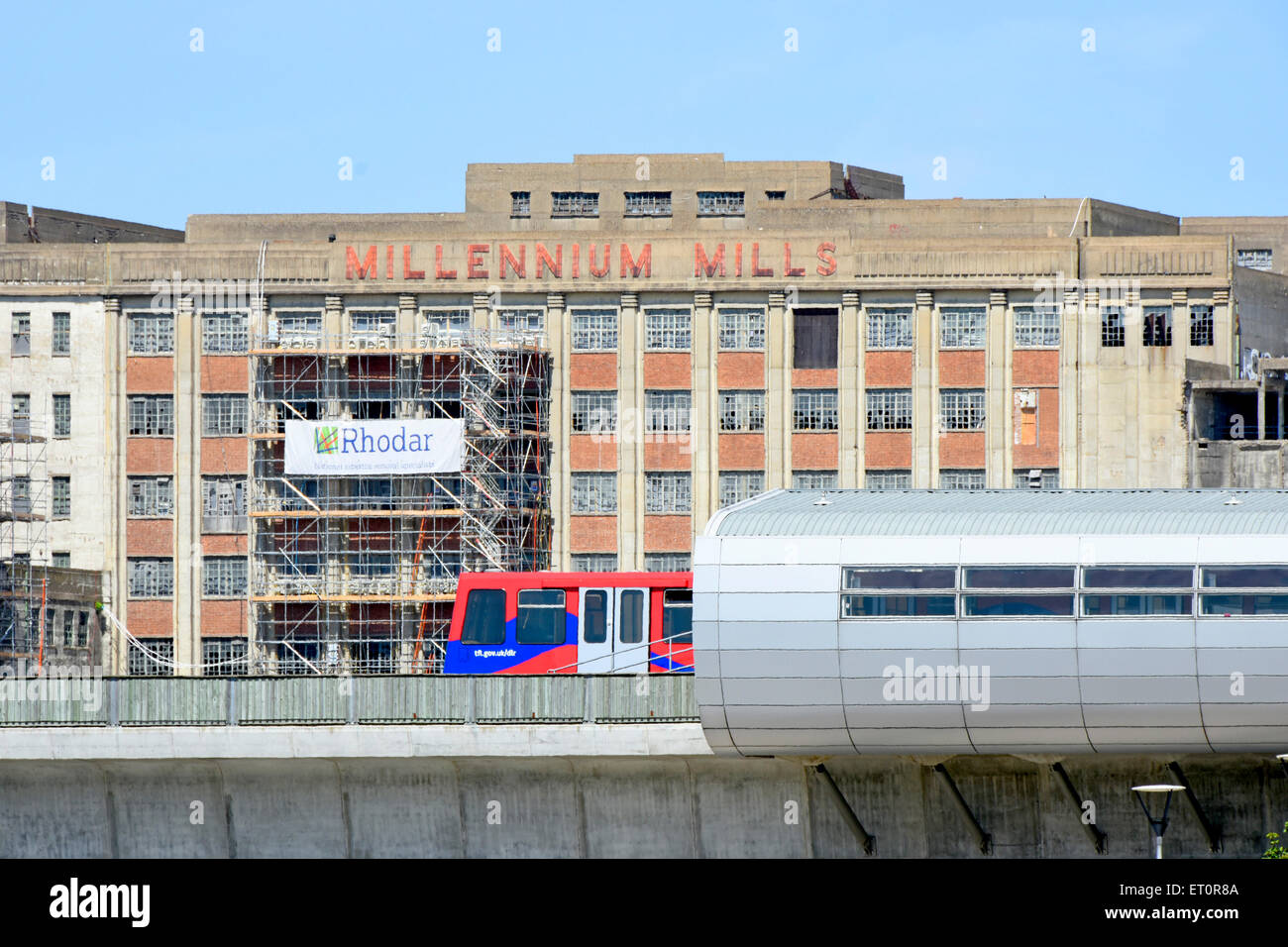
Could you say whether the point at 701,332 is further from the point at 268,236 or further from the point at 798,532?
the point at 798,532

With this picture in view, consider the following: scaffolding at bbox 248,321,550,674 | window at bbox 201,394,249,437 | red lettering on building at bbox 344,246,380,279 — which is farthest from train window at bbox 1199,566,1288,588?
window at bbox 201,394,249,437

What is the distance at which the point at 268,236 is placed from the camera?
11544 cm

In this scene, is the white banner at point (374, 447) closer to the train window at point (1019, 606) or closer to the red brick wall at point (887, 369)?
the red brick wall at point (887, 369)

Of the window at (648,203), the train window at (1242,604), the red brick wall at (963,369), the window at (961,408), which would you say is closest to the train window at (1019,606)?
the train window at (1242,604)

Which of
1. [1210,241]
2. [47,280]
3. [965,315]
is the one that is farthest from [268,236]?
[1210,241]

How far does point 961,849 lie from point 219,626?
5506 centimetres

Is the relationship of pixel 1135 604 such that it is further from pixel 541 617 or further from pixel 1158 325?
pixel 1158 325

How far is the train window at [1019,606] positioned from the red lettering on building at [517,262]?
52.3 metres

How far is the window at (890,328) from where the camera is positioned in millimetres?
87750

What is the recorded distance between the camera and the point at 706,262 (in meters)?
88.5

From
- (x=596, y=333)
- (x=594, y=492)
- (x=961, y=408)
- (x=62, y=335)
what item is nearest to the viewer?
(x=961, y=408)

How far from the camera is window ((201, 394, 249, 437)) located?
89625mm

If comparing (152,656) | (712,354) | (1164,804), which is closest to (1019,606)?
(1164,804)

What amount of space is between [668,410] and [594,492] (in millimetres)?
4516
